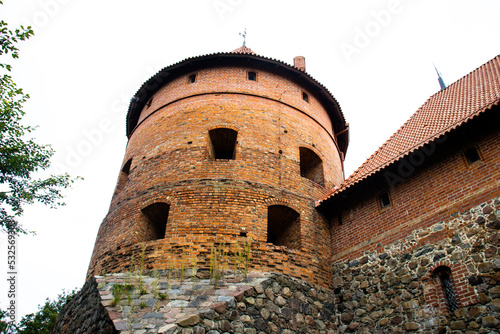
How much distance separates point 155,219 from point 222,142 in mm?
2848

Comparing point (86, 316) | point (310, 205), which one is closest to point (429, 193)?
point (310, 205)

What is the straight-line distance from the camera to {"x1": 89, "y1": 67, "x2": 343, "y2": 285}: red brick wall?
307 inches

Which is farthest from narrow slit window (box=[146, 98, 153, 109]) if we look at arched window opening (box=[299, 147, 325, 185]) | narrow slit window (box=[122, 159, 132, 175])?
arched window opening (box=[299, 147, 325, 185])

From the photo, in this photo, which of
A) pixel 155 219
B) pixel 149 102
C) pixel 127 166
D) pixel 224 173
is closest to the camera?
pixel 224 173

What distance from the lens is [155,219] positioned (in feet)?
29.6

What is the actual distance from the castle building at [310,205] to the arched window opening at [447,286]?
0.03 m

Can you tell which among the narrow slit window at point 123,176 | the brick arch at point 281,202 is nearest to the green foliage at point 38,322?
the narrow slit window at point 123,176

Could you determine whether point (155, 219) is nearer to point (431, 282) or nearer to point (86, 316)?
point (86, 316)

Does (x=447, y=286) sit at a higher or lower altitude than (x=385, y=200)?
lower

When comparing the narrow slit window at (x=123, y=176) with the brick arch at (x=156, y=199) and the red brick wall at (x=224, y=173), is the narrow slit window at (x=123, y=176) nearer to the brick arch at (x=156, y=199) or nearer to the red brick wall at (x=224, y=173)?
the red brick wall at (x=224, y=173)

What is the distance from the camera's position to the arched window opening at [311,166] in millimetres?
10508

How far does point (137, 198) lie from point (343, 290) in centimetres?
525

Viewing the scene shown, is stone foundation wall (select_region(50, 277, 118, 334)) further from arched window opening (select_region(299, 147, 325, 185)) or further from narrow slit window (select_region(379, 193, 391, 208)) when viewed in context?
arched window opening (select_region(299, 147, 325, 185))

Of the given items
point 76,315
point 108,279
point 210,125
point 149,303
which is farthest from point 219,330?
point 210,125
